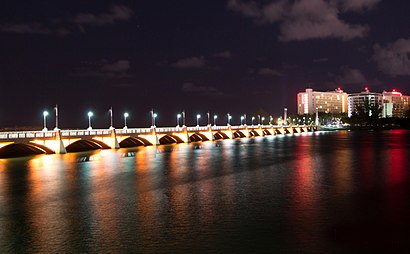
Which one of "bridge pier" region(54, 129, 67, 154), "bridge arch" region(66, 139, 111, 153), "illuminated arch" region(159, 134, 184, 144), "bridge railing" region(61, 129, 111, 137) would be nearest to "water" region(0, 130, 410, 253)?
"bridge pier" region(54, 129, 67, 154)

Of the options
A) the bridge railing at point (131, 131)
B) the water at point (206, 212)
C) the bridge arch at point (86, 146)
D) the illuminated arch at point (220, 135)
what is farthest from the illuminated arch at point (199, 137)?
the water at point (206, 212)

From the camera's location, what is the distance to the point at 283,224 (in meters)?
19.0

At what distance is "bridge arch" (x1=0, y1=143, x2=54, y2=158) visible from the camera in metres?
62.1

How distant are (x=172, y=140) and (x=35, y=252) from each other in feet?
287

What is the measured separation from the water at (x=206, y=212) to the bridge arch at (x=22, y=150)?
947 inches

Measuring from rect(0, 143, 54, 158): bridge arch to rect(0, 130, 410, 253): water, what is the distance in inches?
947

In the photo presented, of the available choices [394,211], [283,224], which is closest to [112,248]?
[283,224]

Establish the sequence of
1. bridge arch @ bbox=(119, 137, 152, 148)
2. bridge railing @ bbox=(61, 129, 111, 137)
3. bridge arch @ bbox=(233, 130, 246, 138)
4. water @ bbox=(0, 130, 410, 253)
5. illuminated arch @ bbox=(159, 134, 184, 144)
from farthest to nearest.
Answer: bridge arch @ bbox=(233, 130, 246, 138)
illuminated arch @ bbox=(159, 134, 184, 144)
bridge arch @ bbox=(119, 137, 152, 148)
bridge railing @ bbox=(61, 129, 111, 137)
water @ bbox=(0, 130, 410, 253)

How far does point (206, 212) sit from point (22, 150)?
190 feet

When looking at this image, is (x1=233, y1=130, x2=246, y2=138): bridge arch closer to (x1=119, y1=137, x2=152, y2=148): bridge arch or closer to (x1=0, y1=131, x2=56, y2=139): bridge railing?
(x1=119, y1=137, x2=152, y2=148): bridge arch

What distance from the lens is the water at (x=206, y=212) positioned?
1617 cm

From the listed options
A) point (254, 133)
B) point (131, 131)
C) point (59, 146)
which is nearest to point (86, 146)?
point (131, 131)

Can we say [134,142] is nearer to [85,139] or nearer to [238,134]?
[85,139]

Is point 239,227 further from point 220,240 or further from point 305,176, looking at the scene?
point 305,176
